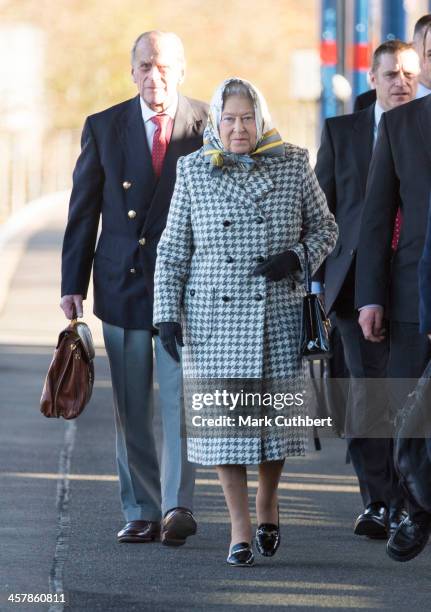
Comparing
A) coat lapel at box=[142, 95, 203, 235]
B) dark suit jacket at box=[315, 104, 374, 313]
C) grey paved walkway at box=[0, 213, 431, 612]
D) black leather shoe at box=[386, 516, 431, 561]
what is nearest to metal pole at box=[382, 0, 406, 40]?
grey paved walkway at box=[0, 213, 431, 612]

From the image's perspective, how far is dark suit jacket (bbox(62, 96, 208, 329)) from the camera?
731 centimetres

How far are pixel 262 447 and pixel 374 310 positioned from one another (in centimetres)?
65

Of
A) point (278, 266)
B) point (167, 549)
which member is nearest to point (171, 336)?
point (278, 266)

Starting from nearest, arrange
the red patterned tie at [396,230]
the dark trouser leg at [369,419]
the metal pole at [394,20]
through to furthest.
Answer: the red patterned tie at [396,230], the dark trouser leg at [369,419], the metal pole at [394,20]

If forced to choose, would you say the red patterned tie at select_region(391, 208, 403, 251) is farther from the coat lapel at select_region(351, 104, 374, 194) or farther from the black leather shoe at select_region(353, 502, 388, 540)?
the black leather shoe at select_region(353, 502, 388, 540)

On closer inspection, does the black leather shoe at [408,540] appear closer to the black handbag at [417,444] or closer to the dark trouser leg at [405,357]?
the black handbag at [417,444]

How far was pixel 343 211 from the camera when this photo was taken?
308 inches

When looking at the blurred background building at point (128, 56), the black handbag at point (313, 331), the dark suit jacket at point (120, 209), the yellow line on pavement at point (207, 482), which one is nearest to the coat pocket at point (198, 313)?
the black handbag at point (313, 331)

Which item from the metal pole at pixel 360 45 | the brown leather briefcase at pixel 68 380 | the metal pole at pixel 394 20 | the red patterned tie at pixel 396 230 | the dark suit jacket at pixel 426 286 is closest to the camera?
the dark suit jacket at pixel 426 286

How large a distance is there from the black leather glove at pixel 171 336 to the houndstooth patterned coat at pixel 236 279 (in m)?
0.04

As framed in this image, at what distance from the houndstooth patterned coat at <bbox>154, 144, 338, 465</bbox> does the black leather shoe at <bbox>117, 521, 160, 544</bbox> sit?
1.68 feet

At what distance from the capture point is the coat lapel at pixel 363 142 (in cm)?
772

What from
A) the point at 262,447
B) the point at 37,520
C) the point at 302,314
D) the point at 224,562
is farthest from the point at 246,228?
the point at 37,520

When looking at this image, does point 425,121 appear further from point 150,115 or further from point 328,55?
point 328,55
